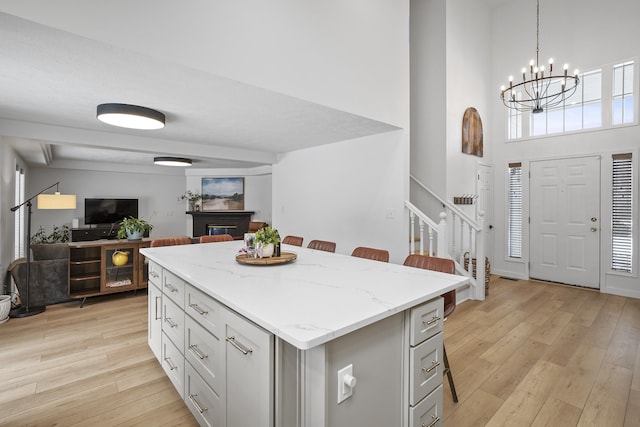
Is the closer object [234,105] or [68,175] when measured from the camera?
[234,105]

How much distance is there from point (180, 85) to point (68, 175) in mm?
6808

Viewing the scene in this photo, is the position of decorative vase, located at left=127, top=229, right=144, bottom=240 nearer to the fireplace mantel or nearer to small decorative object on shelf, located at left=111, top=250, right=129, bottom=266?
small decorative object on shelf, located at left=111, top=250, right=129, bottom=266

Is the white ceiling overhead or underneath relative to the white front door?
overhead

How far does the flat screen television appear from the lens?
7324 mm

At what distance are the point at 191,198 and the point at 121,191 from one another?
167 cm

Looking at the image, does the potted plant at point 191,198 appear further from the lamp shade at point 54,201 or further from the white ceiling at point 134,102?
the white ceiling at point 134,102

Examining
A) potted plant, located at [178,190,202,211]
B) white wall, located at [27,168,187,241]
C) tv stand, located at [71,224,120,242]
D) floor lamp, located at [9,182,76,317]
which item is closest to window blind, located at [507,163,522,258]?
floor lamp, located at [9,182,76,317]

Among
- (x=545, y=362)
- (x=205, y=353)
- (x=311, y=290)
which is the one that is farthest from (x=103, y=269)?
(x=545, y=362)

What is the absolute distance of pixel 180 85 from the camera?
2.37 m

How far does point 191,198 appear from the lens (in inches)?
342

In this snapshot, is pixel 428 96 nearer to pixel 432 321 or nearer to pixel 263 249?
pixel 263 249

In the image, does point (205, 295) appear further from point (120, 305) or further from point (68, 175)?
point (68, 175)

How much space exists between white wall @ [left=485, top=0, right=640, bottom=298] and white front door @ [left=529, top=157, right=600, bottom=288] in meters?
0.11

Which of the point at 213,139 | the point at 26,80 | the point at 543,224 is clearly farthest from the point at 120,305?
the point at 543,224
